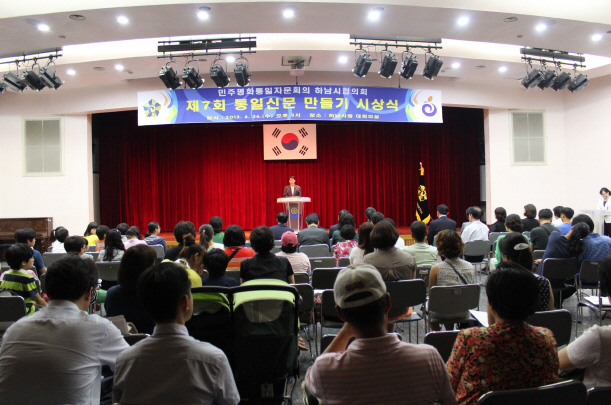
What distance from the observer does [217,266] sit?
2.81 m

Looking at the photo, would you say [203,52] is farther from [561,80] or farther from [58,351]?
[58,351]

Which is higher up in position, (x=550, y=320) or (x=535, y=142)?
(x=535, y=142)

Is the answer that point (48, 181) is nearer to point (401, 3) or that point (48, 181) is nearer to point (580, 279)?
Answer: point (401, 3)

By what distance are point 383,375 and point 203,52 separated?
781cm

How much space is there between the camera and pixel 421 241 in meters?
4.31

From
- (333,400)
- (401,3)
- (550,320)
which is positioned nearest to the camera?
(333,400)

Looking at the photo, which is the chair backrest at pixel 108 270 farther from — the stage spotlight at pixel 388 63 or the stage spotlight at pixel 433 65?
the stage spotlight at pixel 433 65

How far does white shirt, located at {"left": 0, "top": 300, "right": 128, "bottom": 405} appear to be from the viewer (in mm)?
1621

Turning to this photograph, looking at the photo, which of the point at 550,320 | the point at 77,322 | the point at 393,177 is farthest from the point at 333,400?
the point at 393,177

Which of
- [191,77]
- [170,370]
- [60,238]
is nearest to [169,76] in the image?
[191,77]

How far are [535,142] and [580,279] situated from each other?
7209mm

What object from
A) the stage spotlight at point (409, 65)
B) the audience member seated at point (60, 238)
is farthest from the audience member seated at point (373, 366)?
the stage spotlight at point (409, 65)

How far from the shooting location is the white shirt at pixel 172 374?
145cm

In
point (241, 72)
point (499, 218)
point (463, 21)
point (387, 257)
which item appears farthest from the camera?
point (241, 72)
